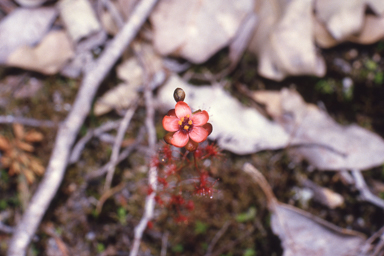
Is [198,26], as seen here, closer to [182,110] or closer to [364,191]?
[182,110]

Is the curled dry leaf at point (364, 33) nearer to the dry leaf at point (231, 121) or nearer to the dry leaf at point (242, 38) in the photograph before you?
the dry leaf at point (242, 38)

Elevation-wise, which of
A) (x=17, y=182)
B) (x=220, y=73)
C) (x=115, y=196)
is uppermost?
(x=220, y=73)

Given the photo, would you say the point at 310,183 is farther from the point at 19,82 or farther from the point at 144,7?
the point at 19,82

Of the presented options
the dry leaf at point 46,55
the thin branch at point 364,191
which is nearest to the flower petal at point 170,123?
the dry leaf at point 46,55

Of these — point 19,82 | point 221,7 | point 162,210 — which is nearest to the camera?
point 221,7

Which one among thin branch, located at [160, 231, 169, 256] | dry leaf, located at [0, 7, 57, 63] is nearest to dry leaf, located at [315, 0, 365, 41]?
thin branch, located at [160, 231, 169, 256]

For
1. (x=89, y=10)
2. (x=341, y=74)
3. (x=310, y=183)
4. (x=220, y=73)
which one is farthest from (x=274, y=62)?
(x=89, y=10)
